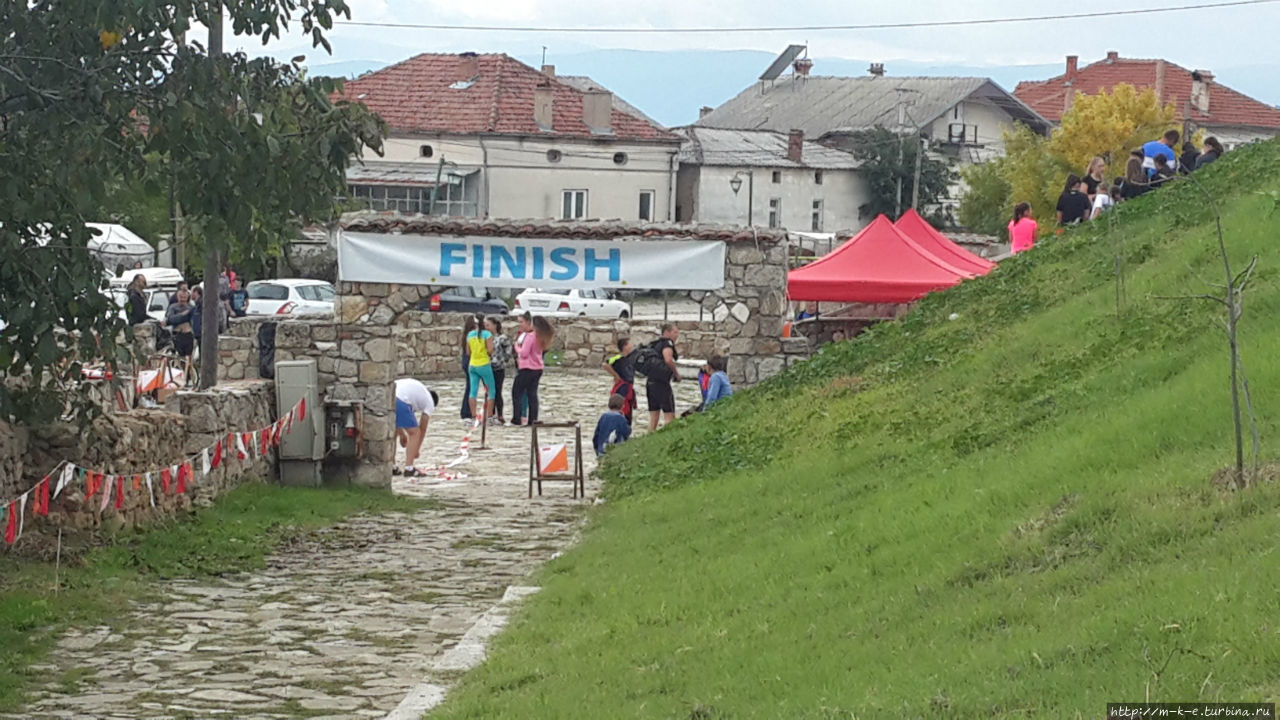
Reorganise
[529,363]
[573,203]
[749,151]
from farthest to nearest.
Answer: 1. [749,151]
2. [573,203]
3. [529,363]

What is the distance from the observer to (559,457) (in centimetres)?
1683

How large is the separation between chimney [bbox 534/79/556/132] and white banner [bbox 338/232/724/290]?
41142 mm

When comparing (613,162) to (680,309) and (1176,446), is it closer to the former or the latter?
(680,309)

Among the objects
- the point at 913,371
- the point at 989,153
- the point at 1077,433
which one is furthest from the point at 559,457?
the point at 989,153

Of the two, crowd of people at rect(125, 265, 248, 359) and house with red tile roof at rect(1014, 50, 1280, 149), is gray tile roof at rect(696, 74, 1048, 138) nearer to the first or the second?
house with red tile roof at rect(1014, 50, 1280, 149)

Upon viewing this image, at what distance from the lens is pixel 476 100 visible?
5875 centimetres

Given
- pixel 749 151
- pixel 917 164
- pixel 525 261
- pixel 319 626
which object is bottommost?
pixel 319 626

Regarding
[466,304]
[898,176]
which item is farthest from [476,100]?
[466,304]

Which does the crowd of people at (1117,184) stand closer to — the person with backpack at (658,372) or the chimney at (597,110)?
the person with backpack at (658,372)

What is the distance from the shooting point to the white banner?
56.7 ft

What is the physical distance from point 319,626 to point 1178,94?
72189 mm

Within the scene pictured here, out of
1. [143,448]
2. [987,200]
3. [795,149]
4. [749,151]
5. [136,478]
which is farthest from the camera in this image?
[749,151]

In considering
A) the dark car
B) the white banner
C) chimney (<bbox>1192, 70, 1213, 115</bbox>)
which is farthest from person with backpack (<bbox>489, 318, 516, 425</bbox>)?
chimney (<bbox>1192, 70, 1213, 115</bbox>)

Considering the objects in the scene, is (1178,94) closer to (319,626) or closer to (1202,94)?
(1202,94)
